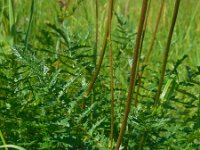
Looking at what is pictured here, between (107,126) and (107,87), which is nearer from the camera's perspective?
(107,126)

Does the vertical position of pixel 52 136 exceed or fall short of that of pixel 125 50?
it falls short

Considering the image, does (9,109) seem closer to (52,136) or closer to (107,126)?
(52,136)

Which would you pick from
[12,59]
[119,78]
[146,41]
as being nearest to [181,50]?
[146,41]

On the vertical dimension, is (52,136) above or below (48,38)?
below

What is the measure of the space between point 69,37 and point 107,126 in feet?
0.95

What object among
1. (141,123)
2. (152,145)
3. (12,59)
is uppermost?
(12,59)

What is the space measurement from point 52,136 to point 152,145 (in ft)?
0.98

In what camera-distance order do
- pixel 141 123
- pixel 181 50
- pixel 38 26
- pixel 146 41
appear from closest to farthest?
pixel 141 123 → pixel 38 26 → pixel 181 50 → pixel 146 41

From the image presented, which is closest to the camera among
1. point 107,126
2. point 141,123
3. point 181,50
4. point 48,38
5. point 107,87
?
point 141,123

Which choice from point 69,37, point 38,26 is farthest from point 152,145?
point 38,26

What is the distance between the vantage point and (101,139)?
1232mm

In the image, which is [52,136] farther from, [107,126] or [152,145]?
[152,145]

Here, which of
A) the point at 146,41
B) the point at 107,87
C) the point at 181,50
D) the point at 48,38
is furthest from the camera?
the point at 146,41

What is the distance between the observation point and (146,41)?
126 inches
